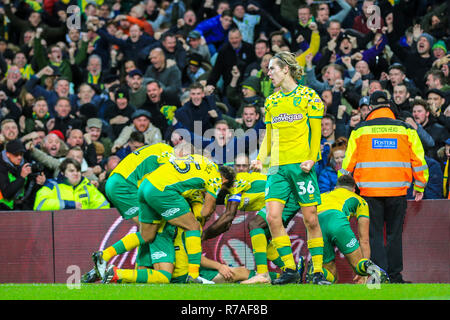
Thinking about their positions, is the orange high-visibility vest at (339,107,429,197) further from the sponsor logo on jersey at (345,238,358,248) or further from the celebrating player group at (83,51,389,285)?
the sponsor logo on jersey at (345,238,358,248)

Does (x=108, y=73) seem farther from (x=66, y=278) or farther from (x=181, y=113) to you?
(x=66, y=278)

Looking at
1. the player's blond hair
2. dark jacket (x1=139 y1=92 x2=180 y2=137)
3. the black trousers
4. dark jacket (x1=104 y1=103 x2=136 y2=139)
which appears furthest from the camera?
dark jacket (x1=104 y1=103 x2=136 y2=139)

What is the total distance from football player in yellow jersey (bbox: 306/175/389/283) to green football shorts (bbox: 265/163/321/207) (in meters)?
1.34

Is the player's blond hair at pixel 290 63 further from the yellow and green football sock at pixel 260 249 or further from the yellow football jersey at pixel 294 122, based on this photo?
the yellow and green football sock at pixel 260 249

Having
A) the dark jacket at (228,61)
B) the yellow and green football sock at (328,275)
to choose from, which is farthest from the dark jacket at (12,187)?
the yellow and green football sock at (328,275)

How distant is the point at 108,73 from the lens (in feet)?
55.0

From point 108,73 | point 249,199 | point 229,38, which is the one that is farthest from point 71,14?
point 249,199

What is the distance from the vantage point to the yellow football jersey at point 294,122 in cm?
845

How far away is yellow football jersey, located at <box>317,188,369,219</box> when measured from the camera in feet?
32.3

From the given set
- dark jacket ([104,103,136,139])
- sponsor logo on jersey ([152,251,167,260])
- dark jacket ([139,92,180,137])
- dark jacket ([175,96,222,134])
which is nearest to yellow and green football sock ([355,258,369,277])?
sponsor logo on jersey ([152,251,167,260])

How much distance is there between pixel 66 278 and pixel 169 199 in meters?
2.89

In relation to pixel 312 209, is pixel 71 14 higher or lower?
higher

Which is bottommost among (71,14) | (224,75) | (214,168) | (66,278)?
(66,278)

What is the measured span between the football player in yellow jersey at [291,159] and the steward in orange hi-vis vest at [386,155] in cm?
174
